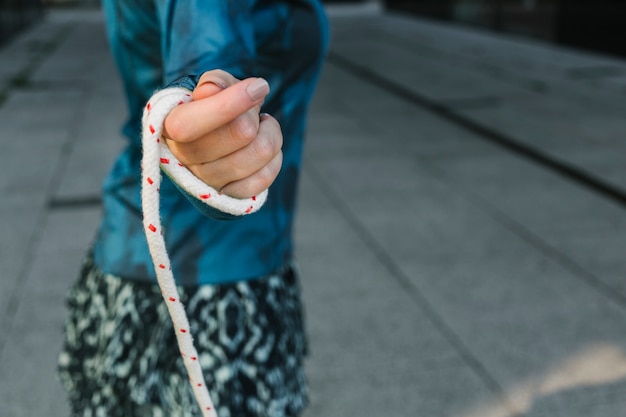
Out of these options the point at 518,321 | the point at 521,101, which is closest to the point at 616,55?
the point at 521,101

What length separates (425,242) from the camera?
4.09m

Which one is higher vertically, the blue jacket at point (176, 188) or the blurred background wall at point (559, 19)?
the blue jacket at point (176, 188)

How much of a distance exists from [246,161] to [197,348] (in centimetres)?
59

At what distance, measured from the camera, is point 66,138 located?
6512 mm

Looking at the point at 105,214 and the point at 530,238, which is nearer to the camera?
the point at 105,214

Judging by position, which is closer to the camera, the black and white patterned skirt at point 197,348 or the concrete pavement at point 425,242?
the black and white patterned skirt at point 197,348

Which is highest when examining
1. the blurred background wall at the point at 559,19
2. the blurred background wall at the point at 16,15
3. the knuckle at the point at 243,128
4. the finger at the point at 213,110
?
the finger at the point at 213,110

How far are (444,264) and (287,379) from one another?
248 centimetres

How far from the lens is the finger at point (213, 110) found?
2.38ft

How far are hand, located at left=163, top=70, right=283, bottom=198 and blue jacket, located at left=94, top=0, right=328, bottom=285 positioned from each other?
0.34 metres

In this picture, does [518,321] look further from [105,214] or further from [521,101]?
[521,101]

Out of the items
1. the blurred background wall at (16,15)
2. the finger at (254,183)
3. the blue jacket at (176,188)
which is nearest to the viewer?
the finger at (254,183)

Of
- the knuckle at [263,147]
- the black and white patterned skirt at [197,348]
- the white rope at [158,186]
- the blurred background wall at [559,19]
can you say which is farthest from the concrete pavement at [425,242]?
the blurred background wall at [559,19]

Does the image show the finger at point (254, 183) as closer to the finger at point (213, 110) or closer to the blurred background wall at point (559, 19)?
the finger at point (213, 110)
